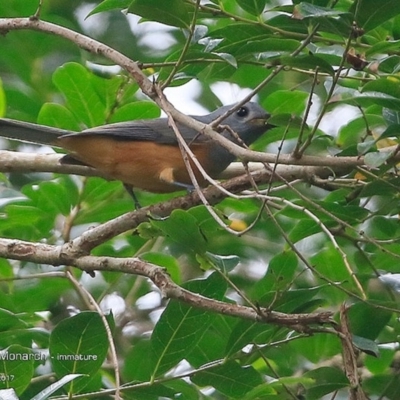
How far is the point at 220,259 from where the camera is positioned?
3.45 metres

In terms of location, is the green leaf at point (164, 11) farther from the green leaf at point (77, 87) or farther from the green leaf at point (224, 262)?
the green leaf at point (77, 87)

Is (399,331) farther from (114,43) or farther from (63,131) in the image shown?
(114,43)

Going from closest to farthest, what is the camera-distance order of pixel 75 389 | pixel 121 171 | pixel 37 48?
pixel 75 389, pixel 121 171, pixel 37 48

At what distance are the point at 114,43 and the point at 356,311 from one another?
3.54 meters

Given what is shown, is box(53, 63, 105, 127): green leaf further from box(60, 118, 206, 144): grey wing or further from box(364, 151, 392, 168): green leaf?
box(364, 151, 392, 168): green leaf

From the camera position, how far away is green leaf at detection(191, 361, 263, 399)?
3584 millimetres

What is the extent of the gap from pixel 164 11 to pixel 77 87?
1.65 meters

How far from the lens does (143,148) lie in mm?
5395

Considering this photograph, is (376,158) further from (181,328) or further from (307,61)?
(181,328)

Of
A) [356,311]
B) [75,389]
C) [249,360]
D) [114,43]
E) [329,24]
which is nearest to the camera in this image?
[329,24]

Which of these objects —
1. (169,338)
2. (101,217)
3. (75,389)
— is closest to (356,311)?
(169,338)

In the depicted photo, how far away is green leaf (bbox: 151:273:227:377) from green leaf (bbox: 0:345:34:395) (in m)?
0.61

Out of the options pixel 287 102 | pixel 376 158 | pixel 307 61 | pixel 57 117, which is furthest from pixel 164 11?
pixel 57 117

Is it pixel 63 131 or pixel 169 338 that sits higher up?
pixel 63 131
